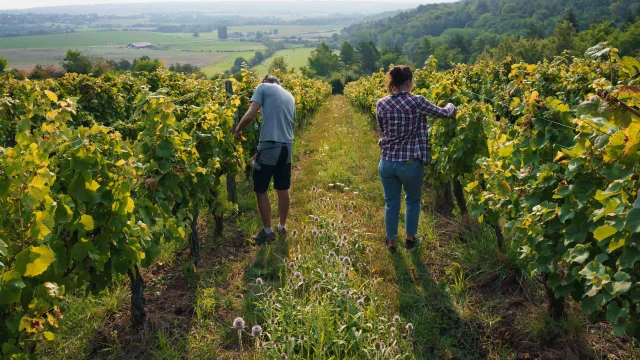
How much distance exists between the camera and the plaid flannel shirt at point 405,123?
4312 millimetres

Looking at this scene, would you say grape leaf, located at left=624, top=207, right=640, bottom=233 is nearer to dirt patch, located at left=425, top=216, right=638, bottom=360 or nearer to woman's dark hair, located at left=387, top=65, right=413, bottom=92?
dirt patch, located at left=425, top=216, right=638, bottom=360

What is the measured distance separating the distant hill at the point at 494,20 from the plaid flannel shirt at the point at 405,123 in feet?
289

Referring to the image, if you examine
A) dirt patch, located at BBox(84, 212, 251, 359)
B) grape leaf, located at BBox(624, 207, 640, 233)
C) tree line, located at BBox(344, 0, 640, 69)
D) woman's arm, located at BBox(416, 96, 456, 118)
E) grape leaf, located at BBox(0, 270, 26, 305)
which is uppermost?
tree line, located at BBox(344, 0, 640, 69)

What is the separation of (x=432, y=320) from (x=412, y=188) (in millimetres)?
1401

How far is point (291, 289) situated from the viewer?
3738mm

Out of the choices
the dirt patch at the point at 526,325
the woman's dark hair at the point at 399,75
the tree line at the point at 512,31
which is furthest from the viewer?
the tree line at the point at 512,31

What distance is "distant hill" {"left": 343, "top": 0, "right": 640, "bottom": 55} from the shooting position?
98062 millimetres

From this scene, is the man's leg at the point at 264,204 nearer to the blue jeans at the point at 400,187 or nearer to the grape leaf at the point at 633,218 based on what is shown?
the blue jeans at the point at 400,187

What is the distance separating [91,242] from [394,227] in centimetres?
302

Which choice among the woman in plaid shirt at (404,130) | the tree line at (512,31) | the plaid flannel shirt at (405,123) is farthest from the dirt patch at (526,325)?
the tree line at (512,31)

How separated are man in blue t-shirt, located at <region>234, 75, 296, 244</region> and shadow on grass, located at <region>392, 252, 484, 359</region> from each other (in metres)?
1.65

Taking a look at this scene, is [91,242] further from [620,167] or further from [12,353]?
[620,167]

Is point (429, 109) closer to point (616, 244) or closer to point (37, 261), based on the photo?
point (616, 244)

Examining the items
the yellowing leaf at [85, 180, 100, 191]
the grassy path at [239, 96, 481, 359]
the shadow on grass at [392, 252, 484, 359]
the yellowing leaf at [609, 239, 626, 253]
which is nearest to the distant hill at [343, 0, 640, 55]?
the grassy path at [239, 96, 481, 359]
